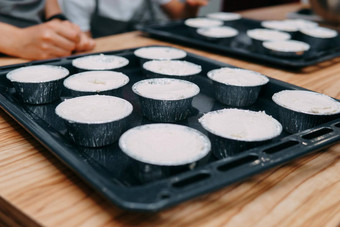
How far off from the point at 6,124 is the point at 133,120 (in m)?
0.33

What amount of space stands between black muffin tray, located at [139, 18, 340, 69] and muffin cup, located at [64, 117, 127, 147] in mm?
802

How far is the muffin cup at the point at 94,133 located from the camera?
78 centimetres

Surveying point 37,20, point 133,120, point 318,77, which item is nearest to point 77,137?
point 133,120

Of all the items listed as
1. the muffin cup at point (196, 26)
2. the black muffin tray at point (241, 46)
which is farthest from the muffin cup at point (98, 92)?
the muffin cup at point (196, 26)

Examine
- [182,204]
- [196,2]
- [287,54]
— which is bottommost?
[182,204]

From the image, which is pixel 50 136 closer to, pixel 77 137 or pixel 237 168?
pixel 77 137

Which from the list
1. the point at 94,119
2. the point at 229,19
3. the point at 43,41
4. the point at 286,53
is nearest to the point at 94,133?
the point at 94,119

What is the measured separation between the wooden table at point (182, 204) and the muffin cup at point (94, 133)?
7 centimetres

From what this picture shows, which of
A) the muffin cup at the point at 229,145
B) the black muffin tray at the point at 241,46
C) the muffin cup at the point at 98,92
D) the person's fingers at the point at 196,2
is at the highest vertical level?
the person's fingers at the point at 196,2

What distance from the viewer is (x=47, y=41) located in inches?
54.0

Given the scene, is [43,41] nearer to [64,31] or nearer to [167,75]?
[64,31]

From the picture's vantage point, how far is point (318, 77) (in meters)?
1.33

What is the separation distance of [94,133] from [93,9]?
1.61 metres

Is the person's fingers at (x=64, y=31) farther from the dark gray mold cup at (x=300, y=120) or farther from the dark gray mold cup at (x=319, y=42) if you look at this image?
the dark gray mold cup at (x=319, y=42)
